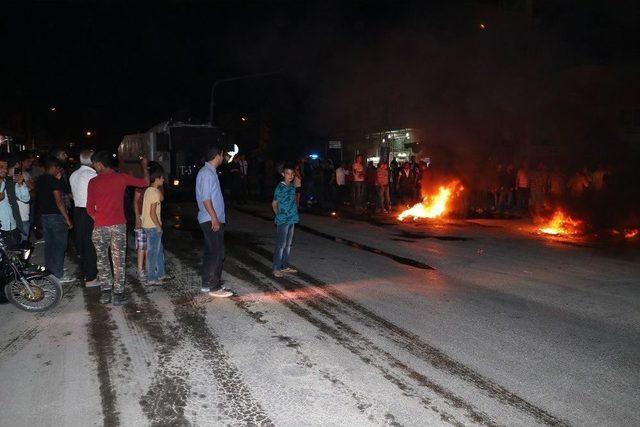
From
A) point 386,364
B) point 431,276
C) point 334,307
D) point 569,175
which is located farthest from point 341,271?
point 569,175

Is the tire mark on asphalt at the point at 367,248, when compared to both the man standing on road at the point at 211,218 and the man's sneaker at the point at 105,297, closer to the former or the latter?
the man standing on road at the point at 211,218

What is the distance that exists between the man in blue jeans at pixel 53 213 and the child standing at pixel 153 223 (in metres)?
0.93

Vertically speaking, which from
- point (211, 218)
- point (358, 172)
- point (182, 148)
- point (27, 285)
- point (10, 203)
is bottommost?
point (27, 285)

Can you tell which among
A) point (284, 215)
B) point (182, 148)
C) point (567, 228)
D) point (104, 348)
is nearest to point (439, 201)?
point (567, 228)

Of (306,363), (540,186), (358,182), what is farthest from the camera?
(358,182)

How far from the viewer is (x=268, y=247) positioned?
368 inches

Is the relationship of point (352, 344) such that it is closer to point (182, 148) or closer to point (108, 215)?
point (108, 215)

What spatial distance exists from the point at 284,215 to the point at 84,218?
7.86 ft

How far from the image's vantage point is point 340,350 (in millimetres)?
4340

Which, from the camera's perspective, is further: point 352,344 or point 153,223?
point 153,223

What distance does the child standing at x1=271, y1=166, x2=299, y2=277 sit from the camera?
7016 mm

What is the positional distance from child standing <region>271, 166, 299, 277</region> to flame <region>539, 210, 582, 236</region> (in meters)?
6.79

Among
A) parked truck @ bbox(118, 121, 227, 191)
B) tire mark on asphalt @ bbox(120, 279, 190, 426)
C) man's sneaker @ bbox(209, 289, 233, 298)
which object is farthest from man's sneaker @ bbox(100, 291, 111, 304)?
parked truck @ bbox(118, 121, 227, 191)

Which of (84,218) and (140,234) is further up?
(84,218)
